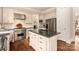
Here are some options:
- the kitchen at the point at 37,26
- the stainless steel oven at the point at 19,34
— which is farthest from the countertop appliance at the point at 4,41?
the stainless steel oven at the point at 19,34

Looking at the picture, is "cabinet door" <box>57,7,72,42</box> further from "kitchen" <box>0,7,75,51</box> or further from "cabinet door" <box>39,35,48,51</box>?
"cabinet door" <box>39,35,48,51</box>

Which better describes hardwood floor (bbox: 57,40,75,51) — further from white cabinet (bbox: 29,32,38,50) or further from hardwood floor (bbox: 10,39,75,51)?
white cabinet (bbox: 29,32,38,50)

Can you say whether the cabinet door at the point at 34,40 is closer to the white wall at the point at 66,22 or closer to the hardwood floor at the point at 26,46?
the hardwood floor at the point at 26,46

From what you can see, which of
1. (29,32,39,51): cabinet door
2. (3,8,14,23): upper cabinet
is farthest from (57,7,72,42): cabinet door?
(3,8,14,23): upper cabinet

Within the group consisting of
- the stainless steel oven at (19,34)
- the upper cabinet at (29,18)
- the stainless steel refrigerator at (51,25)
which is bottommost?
the stainless steel oven at (19,34)

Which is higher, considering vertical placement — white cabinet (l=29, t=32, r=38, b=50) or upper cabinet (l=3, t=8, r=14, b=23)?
upper cabinet (l=3, t=8, r=14, b=23)

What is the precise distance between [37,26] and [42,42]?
0.27 metres

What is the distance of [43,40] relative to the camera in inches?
58.8

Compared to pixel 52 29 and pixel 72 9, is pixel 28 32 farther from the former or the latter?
pixel 72 9

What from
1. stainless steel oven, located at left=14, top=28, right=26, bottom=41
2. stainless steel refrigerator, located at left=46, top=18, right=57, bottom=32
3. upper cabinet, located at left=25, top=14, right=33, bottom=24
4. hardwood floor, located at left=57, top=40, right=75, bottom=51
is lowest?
hardwood floor, located at left=57, top=40, right=75, bottom=51

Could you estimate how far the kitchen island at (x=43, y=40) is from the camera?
1.46 meters

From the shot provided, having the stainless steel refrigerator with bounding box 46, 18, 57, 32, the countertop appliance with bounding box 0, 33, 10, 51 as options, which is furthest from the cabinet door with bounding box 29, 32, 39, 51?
the countertop appliance with bounding box 0, 33, 10, 51

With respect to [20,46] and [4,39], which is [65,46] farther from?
[4,39]

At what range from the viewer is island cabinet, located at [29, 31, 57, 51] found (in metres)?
1.46
